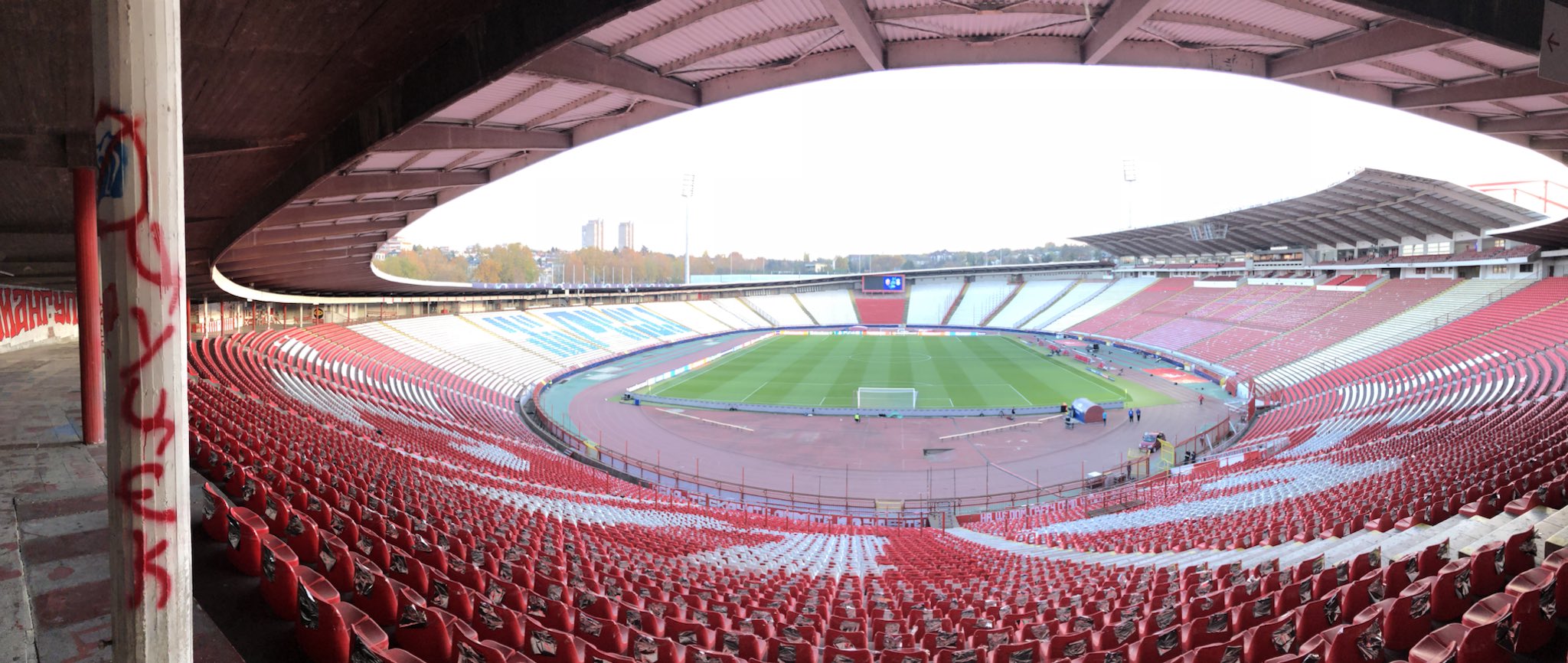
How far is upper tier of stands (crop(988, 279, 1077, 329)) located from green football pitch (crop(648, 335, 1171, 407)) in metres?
16.3

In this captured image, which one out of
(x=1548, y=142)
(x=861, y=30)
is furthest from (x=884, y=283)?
(x=861, y=30)

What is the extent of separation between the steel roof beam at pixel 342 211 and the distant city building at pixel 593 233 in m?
162

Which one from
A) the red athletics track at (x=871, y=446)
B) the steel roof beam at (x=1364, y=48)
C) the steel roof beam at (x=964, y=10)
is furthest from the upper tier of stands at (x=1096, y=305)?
the steel roof beam at (x=964, y=10)

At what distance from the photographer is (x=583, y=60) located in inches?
269

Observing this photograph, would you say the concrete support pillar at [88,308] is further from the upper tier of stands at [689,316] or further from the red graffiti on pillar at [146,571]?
the upper tier of stands at [689,316]

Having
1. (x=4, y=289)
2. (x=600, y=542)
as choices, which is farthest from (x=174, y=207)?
(x=4, y=289)

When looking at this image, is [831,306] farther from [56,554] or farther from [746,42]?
[56,554]

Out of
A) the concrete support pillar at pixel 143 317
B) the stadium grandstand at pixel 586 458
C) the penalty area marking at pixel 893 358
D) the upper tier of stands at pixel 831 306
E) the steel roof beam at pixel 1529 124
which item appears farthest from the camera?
the upper tier of stands at pixel 831 306

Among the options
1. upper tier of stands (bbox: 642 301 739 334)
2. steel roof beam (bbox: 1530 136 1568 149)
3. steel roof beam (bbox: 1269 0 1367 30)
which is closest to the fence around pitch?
steel roof beam (bbox: 1530 136 1568 149)

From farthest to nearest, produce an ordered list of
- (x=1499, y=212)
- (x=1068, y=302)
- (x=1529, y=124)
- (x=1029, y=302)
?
(x=1029, y=302), (x=1068, y=302), (x=1499, y=212), (x=1529, y=124)

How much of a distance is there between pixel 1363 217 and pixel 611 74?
49959mm

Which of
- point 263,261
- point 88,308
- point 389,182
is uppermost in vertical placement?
point 389,182

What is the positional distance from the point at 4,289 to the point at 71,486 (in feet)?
90.7

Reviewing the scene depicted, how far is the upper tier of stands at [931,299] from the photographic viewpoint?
279 feet
